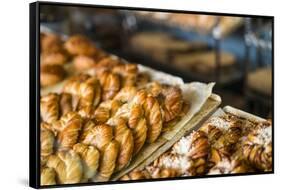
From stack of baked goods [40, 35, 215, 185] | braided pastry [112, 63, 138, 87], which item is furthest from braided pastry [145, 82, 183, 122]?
Result: braided pastry [112, 63, 138, 87]

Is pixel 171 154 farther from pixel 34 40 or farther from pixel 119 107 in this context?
pixel 34 40

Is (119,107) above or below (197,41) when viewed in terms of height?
below

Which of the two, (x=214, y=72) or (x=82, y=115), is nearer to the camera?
(x=82, y=115)

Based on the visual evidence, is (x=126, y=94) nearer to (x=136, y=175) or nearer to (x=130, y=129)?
(x=130, y=129)

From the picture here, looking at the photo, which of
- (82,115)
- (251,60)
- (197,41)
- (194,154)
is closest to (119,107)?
(82,115)

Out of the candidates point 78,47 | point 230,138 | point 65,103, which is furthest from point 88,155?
point 78,47

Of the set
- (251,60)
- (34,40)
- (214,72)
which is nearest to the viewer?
(34,40)
